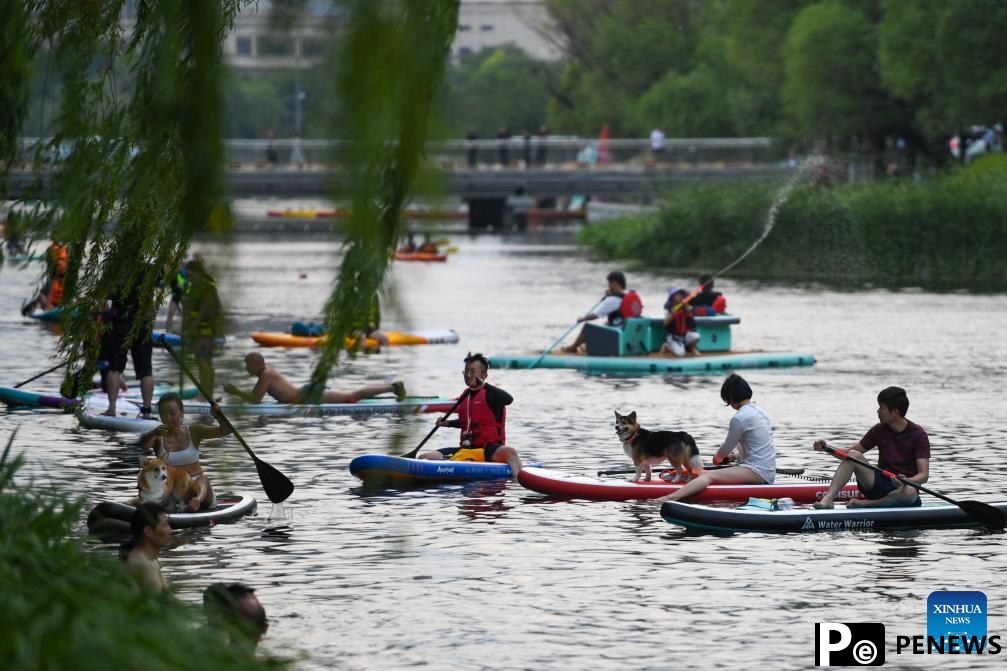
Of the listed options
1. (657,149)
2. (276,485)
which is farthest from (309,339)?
(657,149)

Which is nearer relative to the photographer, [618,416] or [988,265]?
[618,416]

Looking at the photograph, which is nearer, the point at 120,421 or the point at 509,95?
the point at 120,421

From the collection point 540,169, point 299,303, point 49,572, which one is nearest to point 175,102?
point 49,572

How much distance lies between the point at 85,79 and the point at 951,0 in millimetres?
49495

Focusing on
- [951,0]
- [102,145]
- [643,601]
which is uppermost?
[951,0]

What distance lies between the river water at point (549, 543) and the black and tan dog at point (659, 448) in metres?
0.43

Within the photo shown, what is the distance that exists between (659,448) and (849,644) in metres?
5.07

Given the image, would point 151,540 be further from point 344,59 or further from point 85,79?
point 344,59

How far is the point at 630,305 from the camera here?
28.9m

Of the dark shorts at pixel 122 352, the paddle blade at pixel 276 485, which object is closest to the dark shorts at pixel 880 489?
the paddle blade at pixel 276 485

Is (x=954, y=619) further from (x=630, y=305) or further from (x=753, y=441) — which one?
(x=630, y=305)

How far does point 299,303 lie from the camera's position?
4553 cm

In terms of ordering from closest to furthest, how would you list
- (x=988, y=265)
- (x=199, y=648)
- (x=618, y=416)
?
(x=199, y=648) < (x=618, y=416) < (x=988, y=265)

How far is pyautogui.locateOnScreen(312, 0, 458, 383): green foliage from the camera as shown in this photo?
8695 mm
